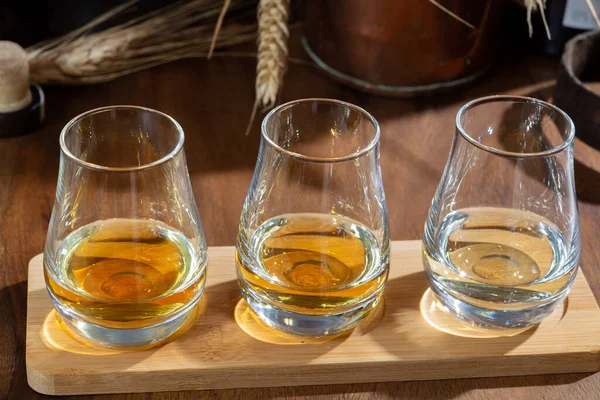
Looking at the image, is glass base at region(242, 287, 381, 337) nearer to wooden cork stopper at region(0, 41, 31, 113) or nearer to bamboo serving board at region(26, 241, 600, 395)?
bamboo serving board at region(26, 241, 600, 395)

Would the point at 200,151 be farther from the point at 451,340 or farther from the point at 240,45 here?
the point at 451,340

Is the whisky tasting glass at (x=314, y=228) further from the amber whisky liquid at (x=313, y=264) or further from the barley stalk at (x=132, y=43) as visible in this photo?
the barley stalk at (x=132, y=43)

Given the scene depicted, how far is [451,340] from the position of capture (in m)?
0.62

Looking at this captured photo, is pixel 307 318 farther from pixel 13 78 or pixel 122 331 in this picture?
pixel 13 78

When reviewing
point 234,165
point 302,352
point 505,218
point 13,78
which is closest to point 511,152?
point 505,218

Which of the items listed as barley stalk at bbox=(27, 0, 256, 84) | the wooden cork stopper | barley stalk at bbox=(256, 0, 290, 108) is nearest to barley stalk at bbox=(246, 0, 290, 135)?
barley stalk at bbox=(256, 0, 290, 108)

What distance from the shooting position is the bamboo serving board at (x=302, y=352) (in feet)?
1.94

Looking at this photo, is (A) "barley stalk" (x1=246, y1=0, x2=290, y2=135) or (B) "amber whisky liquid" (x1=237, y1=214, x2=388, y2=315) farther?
(A) "barley stalk" (x1=246, y1=0, x2=290, y2=135)

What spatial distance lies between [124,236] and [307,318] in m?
0.13

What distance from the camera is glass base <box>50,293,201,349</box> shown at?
0.58m

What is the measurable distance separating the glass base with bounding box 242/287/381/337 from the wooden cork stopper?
349 mm

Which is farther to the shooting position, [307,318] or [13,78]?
[13,78]

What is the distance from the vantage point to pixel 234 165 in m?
0.83

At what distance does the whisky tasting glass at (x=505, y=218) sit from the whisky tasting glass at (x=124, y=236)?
176mm
